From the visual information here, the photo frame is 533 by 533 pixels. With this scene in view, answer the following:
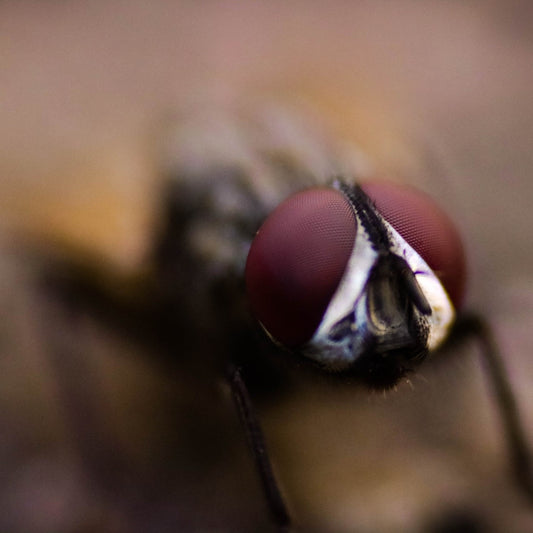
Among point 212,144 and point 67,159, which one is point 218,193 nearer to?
point 212,144

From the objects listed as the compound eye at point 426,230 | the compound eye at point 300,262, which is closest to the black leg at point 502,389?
the compound eye at point 426,230

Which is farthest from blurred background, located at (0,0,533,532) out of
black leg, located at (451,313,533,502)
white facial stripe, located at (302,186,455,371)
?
white facial stripe, located at (302,186,455,371)

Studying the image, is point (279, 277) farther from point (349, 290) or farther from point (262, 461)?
point (262, 461)

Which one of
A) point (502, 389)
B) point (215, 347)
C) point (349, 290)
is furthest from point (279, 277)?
point (502, 389)

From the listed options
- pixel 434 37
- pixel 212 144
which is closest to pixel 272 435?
pixel 212 144

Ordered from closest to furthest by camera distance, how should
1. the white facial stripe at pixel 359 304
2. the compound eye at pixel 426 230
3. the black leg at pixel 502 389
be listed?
1. the white facial stripe at pixel 359 304
2. the compound eye at pixel 426 230
3. the black leg at pixel 502 389

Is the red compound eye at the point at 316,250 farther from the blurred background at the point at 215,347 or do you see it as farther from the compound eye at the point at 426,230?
the blurred background at the point at 215,347
